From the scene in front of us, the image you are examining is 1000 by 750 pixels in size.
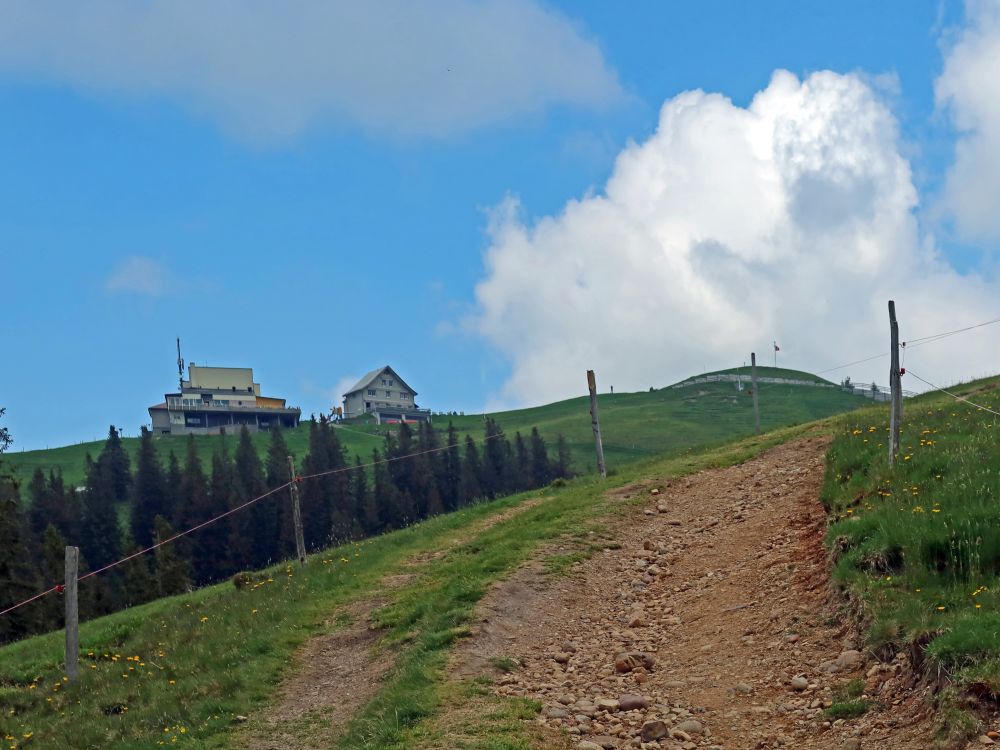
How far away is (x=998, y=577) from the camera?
10.4 m

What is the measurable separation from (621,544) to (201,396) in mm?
158147

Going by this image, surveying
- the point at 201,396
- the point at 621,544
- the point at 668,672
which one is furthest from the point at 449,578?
the point at 201,396

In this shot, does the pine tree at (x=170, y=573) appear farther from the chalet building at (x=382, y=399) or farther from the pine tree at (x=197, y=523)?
the chalet building at (x=382, y=399)

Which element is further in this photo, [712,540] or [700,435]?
[700,435]

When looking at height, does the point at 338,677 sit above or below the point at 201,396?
below

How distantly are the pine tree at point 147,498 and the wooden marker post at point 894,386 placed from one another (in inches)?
3598

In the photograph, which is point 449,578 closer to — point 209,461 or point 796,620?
point 796,620

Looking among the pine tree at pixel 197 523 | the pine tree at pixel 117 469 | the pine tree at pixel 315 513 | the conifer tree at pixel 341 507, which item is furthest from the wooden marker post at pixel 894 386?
the pine tree at pixel 117 469

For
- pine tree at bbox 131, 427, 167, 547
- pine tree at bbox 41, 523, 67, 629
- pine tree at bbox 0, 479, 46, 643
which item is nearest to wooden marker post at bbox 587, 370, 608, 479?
pine tree at bbox 0, 479, 46, 643

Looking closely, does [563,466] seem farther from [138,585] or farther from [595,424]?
[595,424]

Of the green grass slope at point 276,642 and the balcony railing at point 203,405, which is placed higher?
the balcony railing at point 203,405

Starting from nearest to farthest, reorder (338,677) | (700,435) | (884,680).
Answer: (884,680)
(338,677)
(700,435)

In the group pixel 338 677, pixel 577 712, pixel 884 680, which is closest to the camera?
pixel 884 680

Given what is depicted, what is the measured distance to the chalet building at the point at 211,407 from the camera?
166250mm
